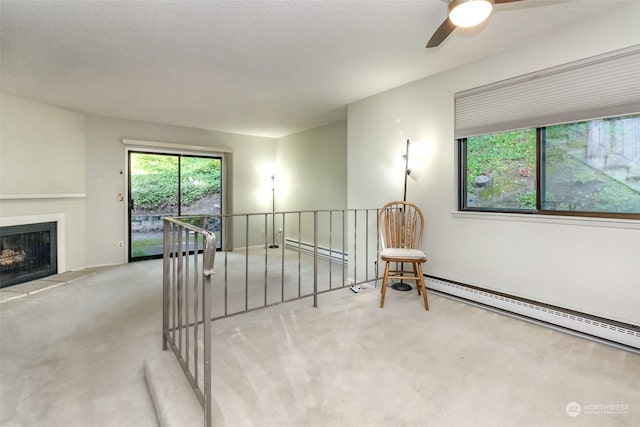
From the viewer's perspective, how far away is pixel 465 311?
2635 millimetres

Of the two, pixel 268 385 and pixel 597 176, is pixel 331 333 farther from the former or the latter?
pixel 597 176

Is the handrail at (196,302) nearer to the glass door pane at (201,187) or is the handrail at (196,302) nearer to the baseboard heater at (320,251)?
the baseboard heater at (320,251)

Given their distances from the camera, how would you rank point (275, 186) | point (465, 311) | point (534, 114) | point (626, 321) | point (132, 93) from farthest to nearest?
point (275, 186) < point (132, 93) < point (465, 311) < point (534, 114) < point (626, 321)

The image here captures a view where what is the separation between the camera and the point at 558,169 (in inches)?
93.3

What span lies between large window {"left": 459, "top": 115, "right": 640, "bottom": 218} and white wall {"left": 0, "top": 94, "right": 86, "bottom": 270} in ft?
17.3

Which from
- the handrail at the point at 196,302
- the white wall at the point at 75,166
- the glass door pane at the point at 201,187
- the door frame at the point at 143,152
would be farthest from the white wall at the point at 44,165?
the handrail at the point at 196,302

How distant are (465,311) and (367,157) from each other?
209 centimetres

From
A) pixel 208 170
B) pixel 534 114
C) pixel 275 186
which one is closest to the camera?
pixel 534 114

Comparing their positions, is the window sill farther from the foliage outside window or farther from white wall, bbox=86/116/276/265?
white wall, bbox=86/116/276/265

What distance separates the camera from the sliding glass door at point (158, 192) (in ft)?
16.6

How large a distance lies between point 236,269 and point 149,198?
214 cm

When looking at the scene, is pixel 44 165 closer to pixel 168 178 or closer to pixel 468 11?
pixel 168 178

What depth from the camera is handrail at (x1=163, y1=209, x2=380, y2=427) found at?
1.46 meters

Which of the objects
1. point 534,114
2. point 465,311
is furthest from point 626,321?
point 534,114
